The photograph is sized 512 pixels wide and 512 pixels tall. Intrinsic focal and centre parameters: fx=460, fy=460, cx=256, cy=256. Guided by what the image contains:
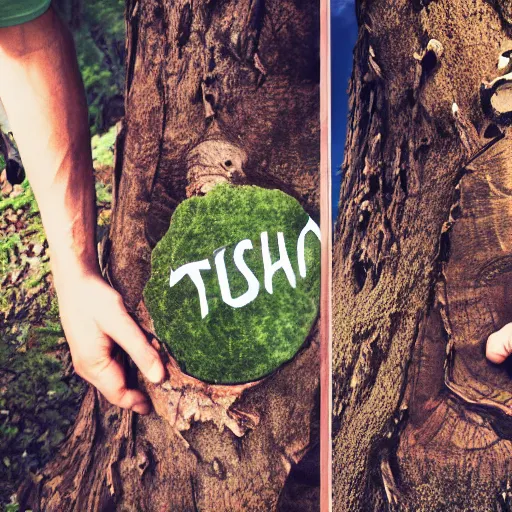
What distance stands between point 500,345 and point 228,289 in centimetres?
140

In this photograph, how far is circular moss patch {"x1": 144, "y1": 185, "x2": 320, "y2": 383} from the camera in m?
2.19

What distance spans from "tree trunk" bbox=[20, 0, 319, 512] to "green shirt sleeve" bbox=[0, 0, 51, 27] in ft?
1.36

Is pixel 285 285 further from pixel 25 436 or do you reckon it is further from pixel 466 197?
pixel 25 436

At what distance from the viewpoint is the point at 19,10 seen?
197 cm

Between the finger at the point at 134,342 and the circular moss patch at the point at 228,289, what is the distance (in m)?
0.09

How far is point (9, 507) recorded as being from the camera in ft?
7.04

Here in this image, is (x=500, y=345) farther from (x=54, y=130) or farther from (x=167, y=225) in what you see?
(x=54, y=130)

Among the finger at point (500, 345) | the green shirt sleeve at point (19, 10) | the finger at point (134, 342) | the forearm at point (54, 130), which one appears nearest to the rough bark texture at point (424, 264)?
the finger at point (500, 345)

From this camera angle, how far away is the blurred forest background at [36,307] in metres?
2.15

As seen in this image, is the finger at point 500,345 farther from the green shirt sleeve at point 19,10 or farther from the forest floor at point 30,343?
the green shirt sleeve at point 19,10

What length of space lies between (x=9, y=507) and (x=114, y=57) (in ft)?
7.07

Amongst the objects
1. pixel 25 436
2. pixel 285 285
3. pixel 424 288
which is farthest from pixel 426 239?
pixel 25 436

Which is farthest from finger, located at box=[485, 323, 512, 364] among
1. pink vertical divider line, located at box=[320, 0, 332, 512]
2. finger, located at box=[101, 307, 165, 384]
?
finger, located at box=[101, 307, 165, 384]

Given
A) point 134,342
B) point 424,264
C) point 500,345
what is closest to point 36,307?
point 134,342
